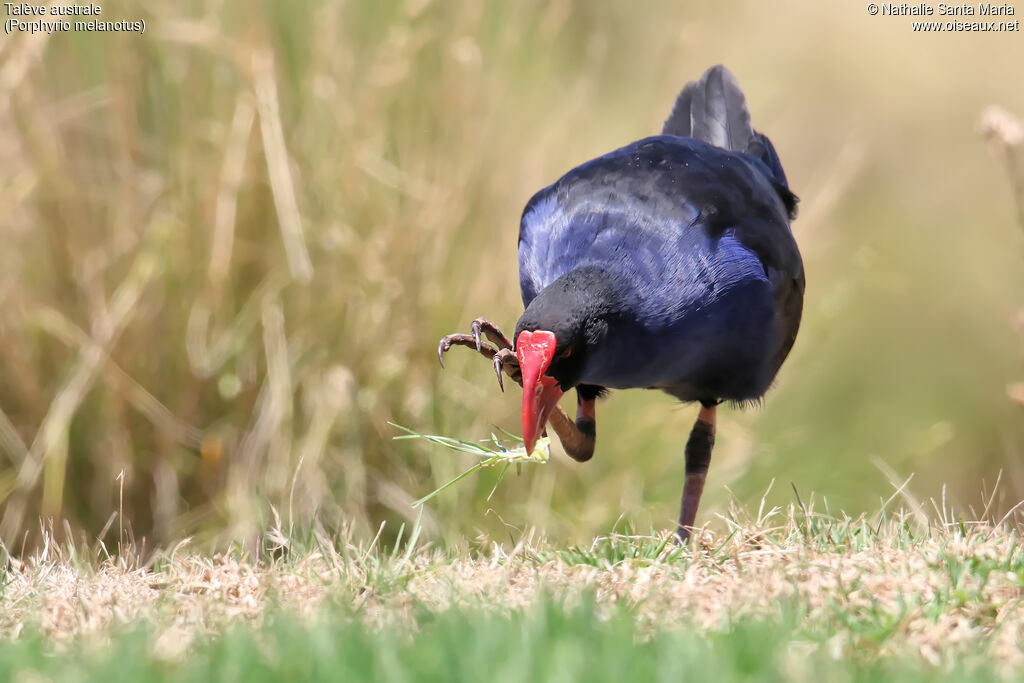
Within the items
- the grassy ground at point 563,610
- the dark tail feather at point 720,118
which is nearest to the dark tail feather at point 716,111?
the dark tail feather at point 720,118

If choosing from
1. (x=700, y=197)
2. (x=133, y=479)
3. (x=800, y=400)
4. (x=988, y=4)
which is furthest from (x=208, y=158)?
(x=988, y=4)

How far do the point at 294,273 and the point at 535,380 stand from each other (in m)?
2.18

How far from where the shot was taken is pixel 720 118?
200 inches

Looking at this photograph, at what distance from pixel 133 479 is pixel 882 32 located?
575 centimetres

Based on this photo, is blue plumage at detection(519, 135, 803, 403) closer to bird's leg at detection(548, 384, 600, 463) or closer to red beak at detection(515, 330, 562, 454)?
red beak at detection(515, 330, 562, 454)

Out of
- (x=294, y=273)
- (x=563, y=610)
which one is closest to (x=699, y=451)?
(x=294, y=273)

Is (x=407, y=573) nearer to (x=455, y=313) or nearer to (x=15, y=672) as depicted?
(x=15, y=672)

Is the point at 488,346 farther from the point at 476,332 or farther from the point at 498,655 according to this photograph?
the point at 498,655

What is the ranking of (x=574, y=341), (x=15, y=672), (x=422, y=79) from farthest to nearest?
(x=422, y=79) → (x=574, y=341) → (x=15, y=672)

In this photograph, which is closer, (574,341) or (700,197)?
(574,341)

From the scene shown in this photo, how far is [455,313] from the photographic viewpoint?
546 cm

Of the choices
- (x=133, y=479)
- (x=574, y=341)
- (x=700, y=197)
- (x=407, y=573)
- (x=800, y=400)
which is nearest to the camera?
(x=407, y=573)

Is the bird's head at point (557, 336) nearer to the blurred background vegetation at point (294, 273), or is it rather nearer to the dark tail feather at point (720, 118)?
the blurred background vegetation at point (294, 273)

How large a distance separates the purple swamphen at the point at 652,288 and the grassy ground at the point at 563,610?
516mm
